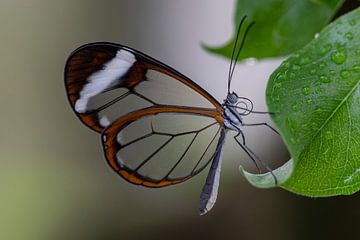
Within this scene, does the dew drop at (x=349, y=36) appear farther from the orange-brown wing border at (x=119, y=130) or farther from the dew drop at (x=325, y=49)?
the orange-brown wing border at (x=119, y=130)

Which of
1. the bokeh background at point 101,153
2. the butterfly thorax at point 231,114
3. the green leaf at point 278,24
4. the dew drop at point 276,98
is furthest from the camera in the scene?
the bokeh background at point 101,153

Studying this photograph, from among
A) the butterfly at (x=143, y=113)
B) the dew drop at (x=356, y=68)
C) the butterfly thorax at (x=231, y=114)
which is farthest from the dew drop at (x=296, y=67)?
the butterfly thorax at (x=231, y=114)

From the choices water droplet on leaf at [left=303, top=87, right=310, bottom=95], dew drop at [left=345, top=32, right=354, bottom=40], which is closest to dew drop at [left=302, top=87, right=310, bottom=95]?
water droplet on leaf at [left=303, top=87, right=310, bottom=95]

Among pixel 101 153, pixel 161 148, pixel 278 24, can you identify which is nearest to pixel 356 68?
pixel 278 24

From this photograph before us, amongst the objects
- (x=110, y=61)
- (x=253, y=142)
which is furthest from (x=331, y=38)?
(x=253, y=142)

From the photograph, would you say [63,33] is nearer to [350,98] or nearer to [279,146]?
[279,146]

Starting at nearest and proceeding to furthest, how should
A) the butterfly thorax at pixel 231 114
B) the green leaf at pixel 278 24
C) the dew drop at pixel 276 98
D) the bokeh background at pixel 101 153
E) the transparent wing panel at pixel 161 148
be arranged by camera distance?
the dew drop at pixel 276 98 < the green leaf at pixel 278 24 < the butterfly thorax at pixel 231 114 < the transparent wing panel at pixel 161 148 < the bokeh background at pixel 101 153

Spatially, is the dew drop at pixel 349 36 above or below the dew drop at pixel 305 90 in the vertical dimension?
above
